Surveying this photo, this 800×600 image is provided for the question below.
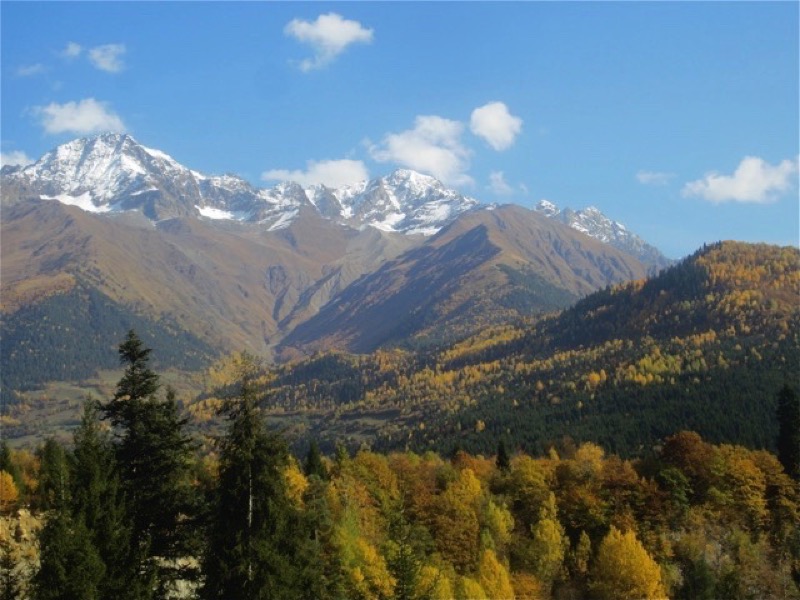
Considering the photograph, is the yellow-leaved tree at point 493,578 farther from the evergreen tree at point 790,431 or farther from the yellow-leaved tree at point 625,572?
the evergreen tree at point 790,431

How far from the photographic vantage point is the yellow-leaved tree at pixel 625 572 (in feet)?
275

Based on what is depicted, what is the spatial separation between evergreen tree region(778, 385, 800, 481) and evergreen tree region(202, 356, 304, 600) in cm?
9875

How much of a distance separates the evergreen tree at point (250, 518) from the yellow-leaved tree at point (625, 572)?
62076 mm

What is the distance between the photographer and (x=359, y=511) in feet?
309

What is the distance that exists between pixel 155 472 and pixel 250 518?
736cm

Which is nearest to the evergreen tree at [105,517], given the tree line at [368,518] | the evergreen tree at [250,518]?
the tree line at [368,518]

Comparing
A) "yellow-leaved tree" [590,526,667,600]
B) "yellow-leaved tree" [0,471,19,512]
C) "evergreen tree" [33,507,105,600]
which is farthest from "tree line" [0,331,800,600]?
"yellow-leaved tree" [0,471,19,512]

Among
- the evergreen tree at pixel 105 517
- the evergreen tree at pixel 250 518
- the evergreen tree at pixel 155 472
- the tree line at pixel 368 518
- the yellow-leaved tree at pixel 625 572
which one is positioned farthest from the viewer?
the yellow-leaved tree at pixel 625 572

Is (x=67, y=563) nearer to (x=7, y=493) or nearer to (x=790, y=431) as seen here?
(x=7, y=493)

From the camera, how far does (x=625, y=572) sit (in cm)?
8450

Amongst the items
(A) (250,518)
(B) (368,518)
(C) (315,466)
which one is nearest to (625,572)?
(B) (368,518)

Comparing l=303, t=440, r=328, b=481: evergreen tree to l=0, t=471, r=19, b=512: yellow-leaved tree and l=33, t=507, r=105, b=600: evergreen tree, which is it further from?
l=33, t=507, r=105, b=600: evergreen tree

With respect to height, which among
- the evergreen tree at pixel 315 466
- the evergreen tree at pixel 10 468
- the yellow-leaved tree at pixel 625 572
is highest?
the evergreen tree at pixel 10 468

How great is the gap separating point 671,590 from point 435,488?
34841mm
